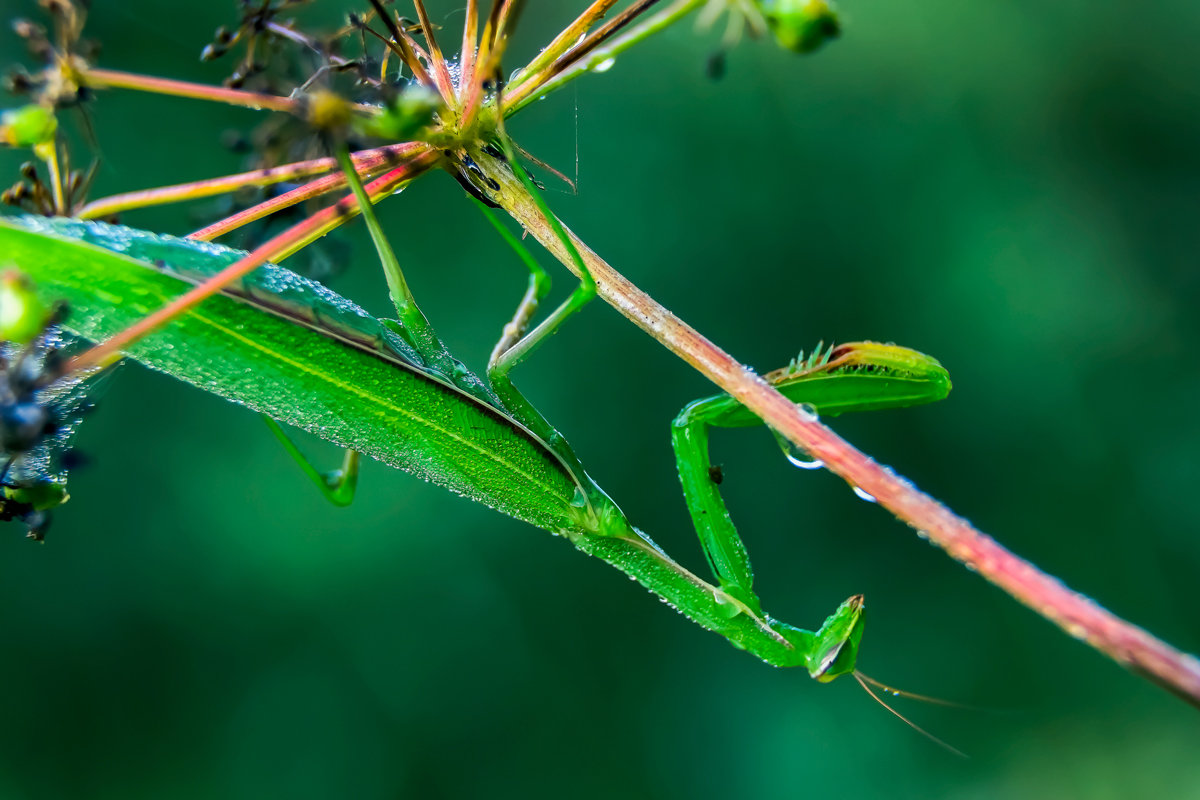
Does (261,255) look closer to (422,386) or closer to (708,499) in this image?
(422,386)

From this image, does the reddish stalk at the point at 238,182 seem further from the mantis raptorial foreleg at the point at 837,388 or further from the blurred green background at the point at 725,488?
the blurred green background at the point at 725,488

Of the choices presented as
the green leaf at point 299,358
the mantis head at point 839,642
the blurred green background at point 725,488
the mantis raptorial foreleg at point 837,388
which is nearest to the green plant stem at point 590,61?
the green leaf at point 299,358

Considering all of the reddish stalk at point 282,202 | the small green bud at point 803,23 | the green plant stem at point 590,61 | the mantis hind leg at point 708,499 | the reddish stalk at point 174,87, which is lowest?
the mantis hind leg at point 708,499

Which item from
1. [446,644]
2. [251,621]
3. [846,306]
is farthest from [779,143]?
[251,621]

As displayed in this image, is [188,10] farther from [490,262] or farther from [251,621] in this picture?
[251,621]

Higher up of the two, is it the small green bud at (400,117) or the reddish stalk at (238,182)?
the reddish stalk at (238,182)

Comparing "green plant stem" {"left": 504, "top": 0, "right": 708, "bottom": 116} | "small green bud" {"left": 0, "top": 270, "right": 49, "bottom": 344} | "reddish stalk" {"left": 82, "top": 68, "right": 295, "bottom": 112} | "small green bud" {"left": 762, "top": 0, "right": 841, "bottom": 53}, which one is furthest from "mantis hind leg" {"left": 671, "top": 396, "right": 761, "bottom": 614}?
"small green bud" {"left": 0, "top": 270, "right": 49, "bottom": 344}

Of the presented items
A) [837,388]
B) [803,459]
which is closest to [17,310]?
[803,459]
